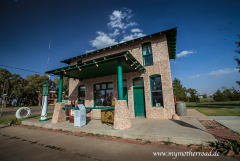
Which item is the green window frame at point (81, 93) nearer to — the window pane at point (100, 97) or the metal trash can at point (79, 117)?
the window pane at point (100, 97)

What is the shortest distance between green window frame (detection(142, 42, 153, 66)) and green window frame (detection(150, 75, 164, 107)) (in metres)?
1.19

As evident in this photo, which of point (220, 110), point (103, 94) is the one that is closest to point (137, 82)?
point (103, 94)

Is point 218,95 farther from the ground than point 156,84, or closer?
closer

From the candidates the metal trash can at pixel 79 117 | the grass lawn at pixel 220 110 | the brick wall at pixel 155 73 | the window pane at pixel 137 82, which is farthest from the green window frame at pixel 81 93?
the grass lawn at pixel 220 110

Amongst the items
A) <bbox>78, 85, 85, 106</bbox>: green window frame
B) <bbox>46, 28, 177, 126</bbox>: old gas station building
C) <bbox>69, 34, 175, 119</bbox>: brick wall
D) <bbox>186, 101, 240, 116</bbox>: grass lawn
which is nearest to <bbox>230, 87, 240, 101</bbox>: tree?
<bbox>186, 101, 240, 116</bbox>: grass lawn

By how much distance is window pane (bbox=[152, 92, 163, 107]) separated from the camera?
738 centimetres

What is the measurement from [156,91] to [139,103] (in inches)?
Answer: 60.2

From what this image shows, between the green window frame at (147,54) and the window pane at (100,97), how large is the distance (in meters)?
4.38

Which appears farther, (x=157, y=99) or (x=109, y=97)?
(x=109, y=97)

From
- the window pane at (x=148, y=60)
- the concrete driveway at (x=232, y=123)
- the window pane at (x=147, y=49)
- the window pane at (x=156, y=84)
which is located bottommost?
the concrete driveway at (x=232, y=123)

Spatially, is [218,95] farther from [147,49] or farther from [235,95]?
[147,49]

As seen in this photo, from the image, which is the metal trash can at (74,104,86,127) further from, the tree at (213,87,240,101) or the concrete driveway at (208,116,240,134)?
the tree at (213,87,240,101)

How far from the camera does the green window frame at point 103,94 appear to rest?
9.06m

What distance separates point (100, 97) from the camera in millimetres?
9516
